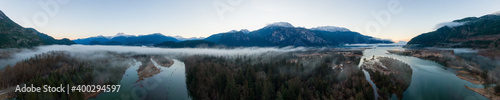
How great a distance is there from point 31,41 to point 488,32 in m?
370

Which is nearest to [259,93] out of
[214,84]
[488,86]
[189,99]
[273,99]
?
[273,99]

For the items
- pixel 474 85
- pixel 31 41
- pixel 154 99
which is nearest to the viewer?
pixel 154 99

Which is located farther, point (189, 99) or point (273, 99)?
point (189, 99)

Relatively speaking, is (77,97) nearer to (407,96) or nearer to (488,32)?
(407,96)

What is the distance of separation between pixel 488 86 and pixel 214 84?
2514 inches

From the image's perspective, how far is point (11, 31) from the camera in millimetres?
123812

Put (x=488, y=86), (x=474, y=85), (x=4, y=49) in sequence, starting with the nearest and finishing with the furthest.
A: (x=488, y=86), (x=474, y=85), (x=4, y=49)

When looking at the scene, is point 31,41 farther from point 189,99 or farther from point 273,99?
point 273,99

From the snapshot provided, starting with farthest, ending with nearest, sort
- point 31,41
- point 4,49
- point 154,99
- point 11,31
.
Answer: point 31,41
point 11,31
point 4,49
point 154,99

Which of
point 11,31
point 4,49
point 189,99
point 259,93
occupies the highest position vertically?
point 11,31

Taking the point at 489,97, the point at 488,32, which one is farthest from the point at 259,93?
the point at 488,32

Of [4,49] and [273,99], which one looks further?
[4,49]

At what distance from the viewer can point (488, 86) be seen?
41062 mm

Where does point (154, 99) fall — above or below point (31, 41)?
below
